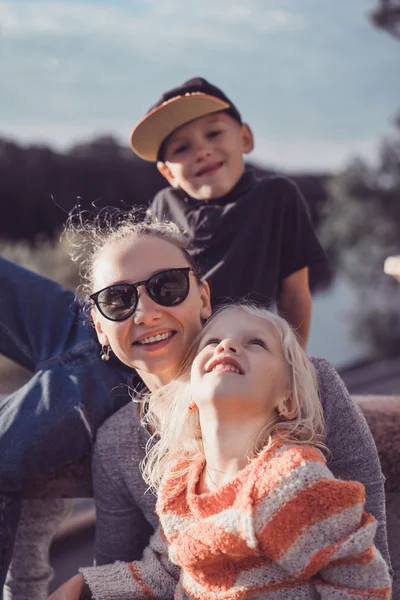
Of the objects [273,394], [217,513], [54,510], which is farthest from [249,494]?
[54,510]

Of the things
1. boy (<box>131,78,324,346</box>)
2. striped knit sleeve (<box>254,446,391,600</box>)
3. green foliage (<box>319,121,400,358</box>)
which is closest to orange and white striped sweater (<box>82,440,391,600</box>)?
striped knit sleeve (<box>254,446,391,600</box>)

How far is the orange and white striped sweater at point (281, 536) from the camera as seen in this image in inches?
51.5

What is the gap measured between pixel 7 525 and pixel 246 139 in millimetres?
1559

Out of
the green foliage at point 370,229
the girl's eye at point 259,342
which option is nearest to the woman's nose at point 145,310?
the girl's eye at point 259,342

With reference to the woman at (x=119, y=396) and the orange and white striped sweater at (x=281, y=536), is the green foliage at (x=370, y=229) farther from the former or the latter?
the orange and white striped sweater at (x=281, y=536)

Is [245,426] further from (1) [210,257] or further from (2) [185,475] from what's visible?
(1) [210,257]

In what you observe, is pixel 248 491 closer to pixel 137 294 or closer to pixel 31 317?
pixel 137 294

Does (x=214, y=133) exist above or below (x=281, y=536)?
above

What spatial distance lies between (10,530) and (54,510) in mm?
319

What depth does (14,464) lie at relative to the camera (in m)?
2.05

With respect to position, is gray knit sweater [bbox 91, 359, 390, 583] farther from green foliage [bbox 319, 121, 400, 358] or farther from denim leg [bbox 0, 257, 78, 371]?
green foliage [bbox 319, 121, 400, 358]

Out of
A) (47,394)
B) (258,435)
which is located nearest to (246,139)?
(47,394)

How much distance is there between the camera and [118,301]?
1.82 metres

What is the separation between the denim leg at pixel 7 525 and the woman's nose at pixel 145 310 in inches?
28.2
